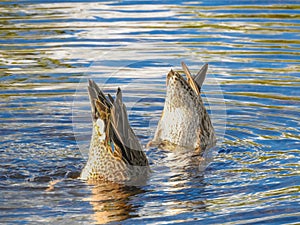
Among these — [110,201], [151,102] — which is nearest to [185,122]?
[151,102]

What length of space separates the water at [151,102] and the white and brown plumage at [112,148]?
0.15 meters

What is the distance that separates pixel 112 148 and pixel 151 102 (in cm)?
265

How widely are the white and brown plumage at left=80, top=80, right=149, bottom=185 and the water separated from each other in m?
0.15

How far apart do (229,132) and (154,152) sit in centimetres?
90

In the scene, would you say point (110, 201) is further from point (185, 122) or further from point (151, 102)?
point (151, 102)

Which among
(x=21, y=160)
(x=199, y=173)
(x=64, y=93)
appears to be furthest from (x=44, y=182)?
(x=64, y=93)

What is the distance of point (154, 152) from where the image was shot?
9.48m

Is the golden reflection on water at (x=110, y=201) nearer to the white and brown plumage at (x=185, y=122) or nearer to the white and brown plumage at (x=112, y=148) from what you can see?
the white and brown plumage at (x=112, y=148)

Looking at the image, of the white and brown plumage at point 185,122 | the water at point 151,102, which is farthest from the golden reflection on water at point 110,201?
the white and brown plumage at point 185,122

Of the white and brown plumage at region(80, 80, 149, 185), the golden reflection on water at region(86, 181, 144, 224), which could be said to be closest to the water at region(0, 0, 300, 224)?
the golden reflection on water at region(86, 181, 144, 224)

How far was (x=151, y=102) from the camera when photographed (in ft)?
36.0

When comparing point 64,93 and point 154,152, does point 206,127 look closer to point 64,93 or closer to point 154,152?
point 154,152

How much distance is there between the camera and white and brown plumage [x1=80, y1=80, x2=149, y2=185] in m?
8.23

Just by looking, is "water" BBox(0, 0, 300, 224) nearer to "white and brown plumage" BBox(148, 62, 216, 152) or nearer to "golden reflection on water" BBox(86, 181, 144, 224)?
"golden reflection on water" BBox(86, 181, 144, 224)
